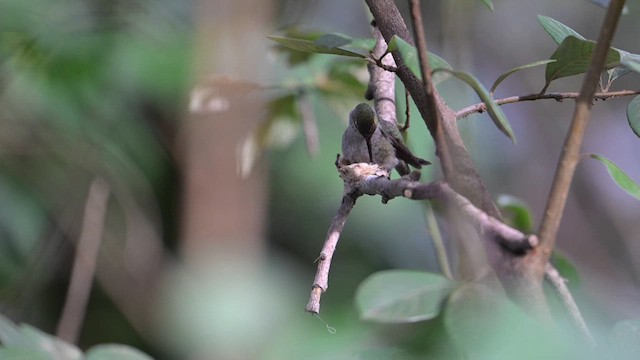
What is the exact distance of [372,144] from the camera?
0.70 m

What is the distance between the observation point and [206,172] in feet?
6.15

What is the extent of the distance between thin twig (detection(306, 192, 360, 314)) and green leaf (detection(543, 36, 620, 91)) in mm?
189

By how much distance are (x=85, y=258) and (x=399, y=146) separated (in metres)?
1.72

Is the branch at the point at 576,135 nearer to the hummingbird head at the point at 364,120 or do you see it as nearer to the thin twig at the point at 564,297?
the thin twig at the point at 564,297

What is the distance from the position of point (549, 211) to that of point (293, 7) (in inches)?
69.2

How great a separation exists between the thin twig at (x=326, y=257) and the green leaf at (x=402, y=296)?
0.18m

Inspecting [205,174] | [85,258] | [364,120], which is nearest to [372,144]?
[364,120]

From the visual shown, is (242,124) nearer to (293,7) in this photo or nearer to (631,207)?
(293,7)

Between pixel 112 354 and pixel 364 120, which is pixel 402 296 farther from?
pixel 112 354

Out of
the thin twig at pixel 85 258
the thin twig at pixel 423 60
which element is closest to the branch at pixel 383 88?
the thin twig at pixel 423 60

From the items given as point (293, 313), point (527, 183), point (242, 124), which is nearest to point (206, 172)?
point (242, 124)

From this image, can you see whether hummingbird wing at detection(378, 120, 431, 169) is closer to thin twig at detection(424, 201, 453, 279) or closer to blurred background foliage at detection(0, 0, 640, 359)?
thin twig at detection(424, 201, 453, 279)

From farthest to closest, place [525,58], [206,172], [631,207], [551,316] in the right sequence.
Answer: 1. [525,58]
2. [631,207]
3. [206,172]
4. [551,316]

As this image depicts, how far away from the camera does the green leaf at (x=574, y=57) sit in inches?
23.2
